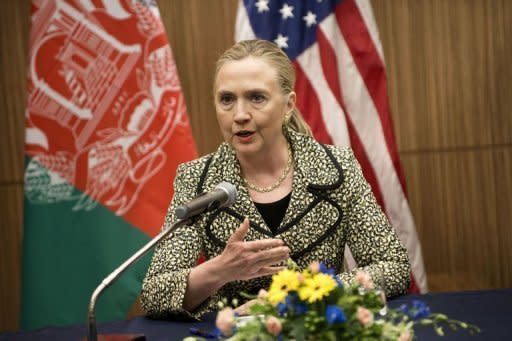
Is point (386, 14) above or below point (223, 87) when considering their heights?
above

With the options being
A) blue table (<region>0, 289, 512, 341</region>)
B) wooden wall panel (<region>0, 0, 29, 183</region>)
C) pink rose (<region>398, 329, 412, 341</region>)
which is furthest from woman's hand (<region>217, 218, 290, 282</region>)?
wooden wall panel (<region>0, 0, 29, 183</region>)

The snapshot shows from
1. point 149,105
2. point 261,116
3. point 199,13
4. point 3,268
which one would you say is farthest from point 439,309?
point 3,268

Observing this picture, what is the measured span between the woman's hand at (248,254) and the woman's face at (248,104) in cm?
50

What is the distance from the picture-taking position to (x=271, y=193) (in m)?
2.43

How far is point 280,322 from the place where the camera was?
110 cm

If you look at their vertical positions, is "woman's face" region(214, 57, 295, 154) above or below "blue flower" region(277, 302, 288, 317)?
above

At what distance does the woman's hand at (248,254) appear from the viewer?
184cm

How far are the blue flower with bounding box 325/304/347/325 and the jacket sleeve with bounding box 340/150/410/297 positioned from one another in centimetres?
104

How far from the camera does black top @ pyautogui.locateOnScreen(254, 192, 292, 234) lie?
238 centimetres

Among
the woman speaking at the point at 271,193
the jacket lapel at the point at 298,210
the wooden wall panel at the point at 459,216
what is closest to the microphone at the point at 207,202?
the woman speaking at the point at 271,193

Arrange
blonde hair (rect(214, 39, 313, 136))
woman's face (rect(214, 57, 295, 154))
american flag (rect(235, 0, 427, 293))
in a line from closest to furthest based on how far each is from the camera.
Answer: woman's face (rect(214, 57, 295, 154)), blonde hair (rect(214, 39, 313, 136)), american flag (rect(235, 0, 427, 293))

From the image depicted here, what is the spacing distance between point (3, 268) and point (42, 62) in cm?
130

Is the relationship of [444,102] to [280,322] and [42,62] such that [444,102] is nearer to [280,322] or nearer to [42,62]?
[42,62]

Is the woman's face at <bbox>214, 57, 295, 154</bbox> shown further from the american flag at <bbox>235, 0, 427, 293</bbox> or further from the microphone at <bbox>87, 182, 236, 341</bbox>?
the american flag at <bbox>235, 0, 427, 293</bbox>
